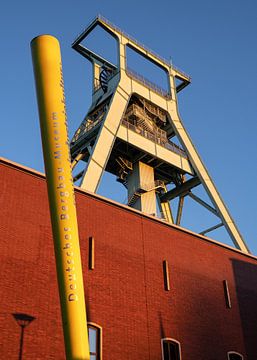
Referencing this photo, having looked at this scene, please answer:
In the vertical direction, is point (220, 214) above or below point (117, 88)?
below

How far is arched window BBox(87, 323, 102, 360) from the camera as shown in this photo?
14698 millimetres

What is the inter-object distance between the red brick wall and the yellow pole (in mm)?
6501

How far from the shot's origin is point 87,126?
26.7 m

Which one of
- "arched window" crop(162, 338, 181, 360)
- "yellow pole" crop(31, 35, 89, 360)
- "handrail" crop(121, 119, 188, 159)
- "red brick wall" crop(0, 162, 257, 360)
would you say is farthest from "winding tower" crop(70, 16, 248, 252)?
"yellow pole" crop(31, 35, 89, 360)

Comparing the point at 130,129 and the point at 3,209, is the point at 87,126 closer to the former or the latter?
the point at 130,129

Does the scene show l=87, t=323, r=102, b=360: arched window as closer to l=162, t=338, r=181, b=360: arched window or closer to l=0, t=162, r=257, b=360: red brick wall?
l=0, t=162, r=257, b=360: red brick wall

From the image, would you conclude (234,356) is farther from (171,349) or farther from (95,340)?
(95,340)

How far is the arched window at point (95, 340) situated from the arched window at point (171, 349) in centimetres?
298

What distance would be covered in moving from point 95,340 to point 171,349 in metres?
3.61

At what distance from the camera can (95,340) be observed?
14.9 metres

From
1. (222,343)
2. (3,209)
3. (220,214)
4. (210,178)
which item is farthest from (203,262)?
(3,209)

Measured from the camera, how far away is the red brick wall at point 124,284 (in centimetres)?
1388

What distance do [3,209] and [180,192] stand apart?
14696 millimetres

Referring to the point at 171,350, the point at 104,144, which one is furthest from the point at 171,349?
the point at 104,144
